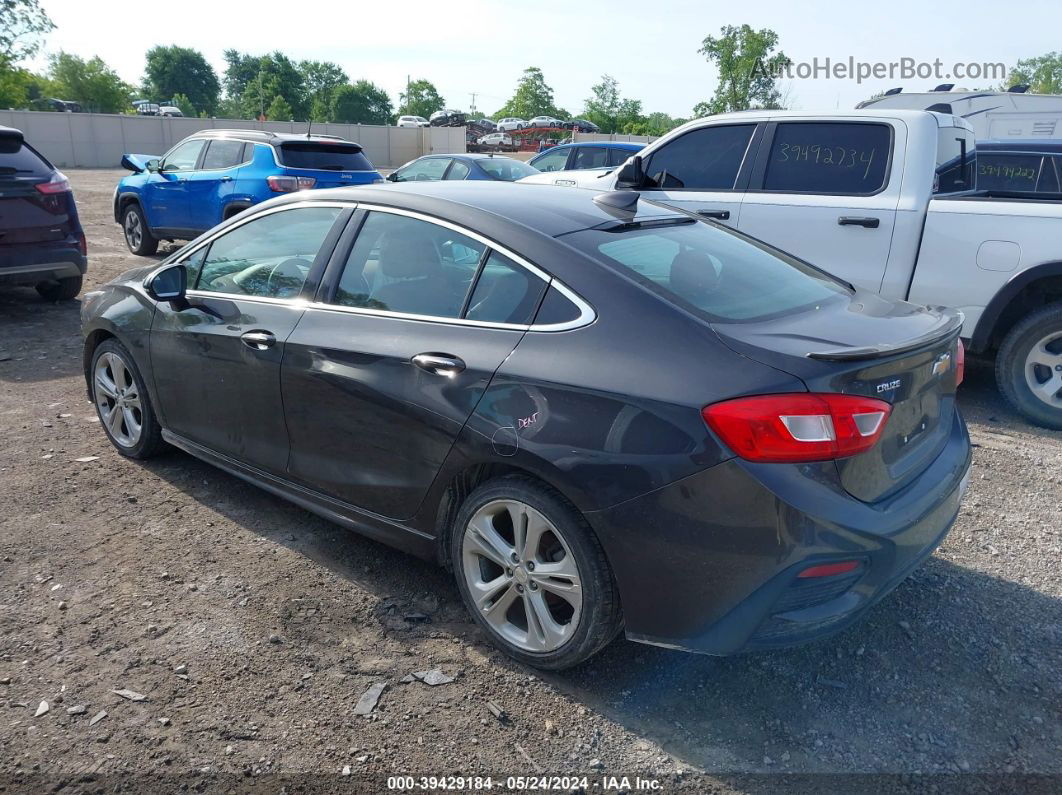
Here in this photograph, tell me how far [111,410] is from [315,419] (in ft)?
6.67

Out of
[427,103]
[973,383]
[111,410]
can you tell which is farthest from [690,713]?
[427,103]

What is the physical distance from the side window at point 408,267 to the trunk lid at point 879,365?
104 centimetres

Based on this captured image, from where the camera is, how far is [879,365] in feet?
8.26

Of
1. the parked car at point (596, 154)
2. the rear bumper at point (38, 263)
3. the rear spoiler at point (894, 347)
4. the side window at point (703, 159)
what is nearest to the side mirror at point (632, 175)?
the side window at point (703, 159)

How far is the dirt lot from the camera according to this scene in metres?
2.52

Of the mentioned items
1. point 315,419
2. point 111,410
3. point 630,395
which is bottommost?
point 111,410

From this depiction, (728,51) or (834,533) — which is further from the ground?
(728,51)

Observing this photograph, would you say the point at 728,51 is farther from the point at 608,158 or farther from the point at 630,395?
the point at 630,395

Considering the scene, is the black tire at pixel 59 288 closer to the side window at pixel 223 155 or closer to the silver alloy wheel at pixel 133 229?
the side window at pixel 223 155

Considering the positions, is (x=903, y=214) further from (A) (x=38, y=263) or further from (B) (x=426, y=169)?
(B) (x=426, y=169)

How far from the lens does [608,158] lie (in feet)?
48.6

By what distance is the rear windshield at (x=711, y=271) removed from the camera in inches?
112

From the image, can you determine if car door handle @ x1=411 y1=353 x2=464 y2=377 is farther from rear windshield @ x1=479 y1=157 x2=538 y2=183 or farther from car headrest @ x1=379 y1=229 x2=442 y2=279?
rear windshield @ x1=479 y1=157 x2=538 y2=183

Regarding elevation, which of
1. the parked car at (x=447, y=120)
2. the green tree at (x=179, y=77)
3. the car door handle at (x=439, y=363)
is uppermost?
the green tree at (x=179, y=77)
